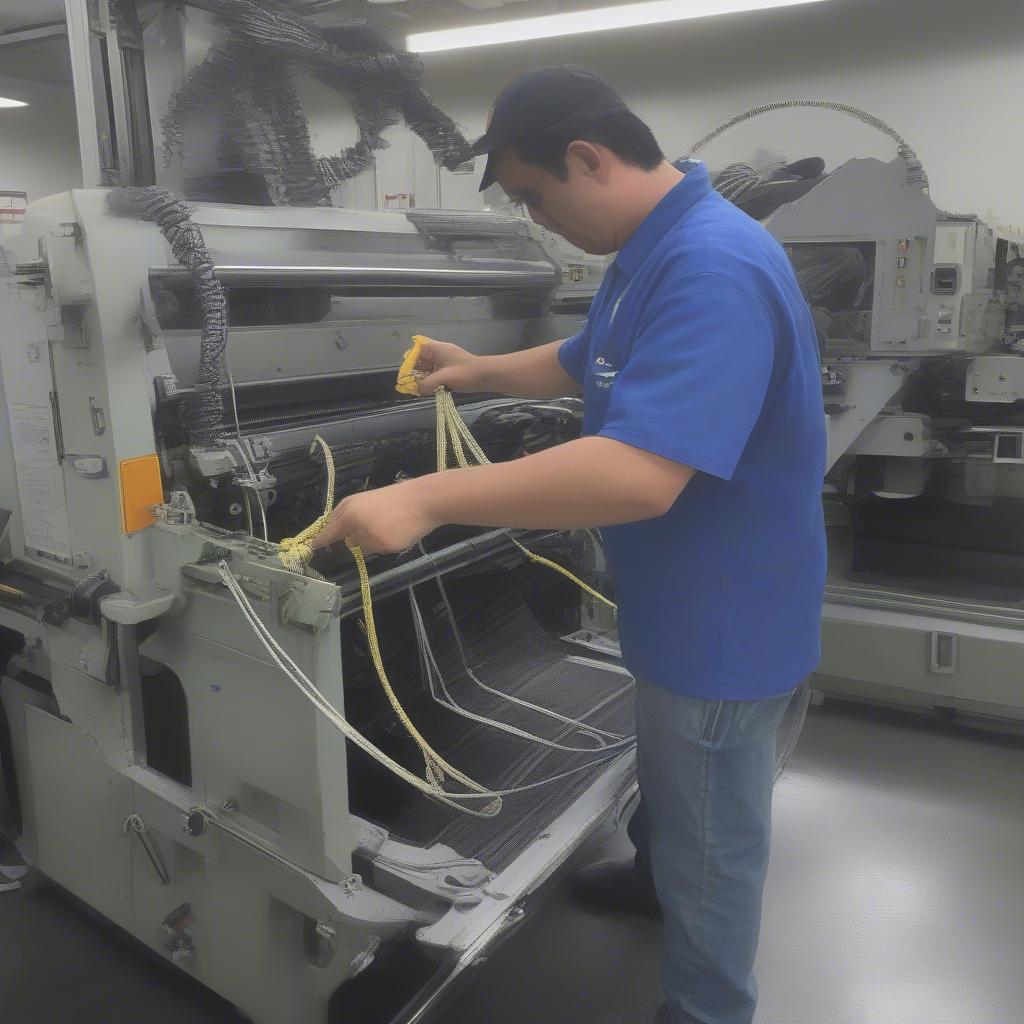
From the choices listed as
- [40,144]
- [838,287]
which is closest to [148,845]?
[838,287]

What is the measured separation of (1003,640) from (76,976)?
2994 mm

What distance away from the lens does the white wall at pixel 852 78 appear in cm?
529

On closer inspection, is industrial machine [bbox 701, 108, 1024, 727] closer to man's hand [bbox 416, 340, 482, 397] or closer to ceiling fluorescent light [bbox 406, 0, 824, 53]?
man's hand [bbox 416, 340, 482, 397]

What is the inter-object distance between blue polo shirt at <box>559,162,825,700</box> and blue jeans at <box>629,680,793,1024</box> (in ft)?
0.20

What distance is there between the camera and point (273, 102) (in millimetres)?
2146

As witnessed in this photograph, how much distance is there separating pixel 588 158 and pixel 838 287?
89.5 inches

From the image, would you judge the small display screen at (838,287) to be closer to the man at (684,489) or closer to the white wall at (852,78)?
the man at (684,489)

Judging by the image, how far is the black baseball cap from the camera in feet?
4.27

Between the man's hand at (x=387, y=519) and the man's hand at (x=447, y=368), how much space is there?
2.49 ft

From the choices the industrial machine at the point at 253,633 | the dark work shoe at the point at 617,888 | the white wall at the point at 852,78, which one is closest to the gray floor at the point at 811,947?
the dark work shoe at the point at 617,888

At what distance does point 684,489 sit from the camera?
1.41 m

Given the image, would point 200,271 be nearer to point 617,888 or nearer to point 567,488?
point 567,488

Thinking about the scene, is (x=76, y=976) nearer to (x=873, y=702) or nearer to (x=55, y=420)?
(x=55, y=420)

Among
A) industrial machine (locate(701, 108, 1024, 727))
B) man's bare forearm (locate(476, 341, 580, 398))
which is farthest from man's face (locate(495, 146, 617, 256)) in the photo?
industrial machine (locate(701, 108, 1024, 727))
